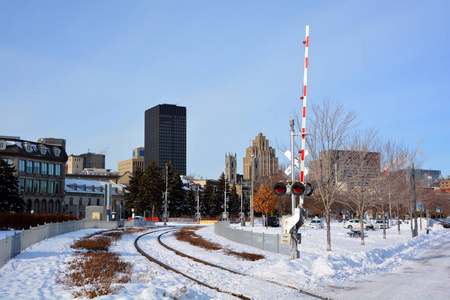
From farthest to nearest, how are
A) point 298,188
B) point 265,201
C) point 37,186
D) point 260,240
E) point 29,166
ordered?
point 37,186
point 29,166
point 265,201
point 260,240
point 298,188

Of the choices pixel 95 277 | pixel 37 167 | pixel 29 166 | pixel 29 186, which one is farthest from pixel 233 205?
pixel 95 277

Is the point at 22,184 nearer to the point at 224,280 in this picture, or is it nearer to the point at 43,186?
the point at 43,186

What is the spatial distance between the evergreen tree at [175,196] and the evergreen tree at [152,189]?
2.14 m

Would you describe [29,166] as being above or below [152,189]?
above

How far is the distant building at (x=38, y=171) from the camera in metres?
83.0

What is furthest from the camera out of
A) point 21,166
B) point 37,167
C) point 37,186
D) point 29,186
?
point 37,167

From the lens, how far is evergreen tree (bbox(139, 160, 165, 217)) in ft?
297

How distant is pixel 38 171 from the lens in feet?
290

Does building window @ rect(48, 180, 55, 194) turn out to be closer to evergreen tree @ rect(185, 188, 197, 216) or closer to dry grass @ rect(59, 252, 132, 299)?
evergreen tree @ rect(185, 188, 197, 216)

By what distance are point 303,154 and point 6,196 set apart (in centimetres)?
5905

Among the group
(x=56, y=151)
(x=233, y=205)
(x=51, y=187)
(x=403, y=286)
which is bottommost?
(x=233, y=205)

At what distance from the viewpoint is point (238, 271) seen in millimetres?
15461

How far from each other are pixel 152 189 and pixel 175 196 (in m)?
6.06

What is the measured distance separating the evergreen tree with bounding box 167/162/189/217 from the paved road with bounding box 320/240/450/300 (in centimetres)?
7670
